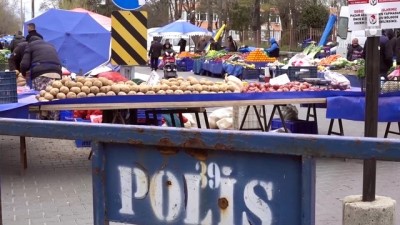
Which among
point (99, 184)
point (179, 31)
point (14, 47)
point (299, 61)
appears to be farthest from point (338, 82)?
point (179, 31)

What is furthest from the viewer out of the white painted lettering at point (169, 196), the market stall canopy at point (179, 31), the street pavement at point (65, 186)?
the market stall canopy at point (179, 31)

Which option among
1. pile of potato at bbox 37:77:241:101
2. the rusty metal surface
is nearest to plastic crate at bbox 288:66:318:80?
pile of potato at bbox 37:77:241:101

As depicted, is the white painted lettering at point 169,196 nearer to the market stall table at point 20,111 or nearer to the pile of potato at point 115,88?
the market stall table at point 20,111

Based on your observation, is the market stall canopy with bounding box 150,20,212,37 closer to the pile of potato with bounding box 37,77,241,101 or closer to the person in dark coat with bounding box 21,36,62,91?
the person in dark coat with bounding box 21,36,62,91

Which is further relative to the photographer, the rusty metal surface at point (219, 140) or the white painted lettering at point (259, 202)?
the white painted lettering at point (259, 202)

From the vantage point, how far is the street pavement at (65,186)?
6.11 metres

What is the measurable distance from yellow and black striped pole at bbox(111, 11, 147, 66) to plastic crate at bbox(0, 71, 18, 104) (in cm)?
165

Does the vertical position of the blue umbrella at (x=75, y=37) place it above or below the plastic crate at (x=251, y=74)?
above

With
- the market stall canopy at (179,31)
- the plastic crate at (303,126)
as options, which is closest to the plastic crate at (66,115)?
the plastic crate at (303,126)

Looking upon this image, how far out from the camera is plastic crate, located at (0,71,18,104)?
25.4 feet

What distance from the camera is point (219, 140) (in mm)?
2602

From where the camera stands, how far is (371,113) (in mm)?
4867

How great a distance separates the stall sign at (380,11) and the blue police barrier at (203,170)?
8.83ft

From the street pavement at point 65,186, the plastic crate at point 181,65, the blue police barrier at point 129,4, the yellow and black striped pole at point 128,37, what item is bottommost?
the street pavement at point 65,186
